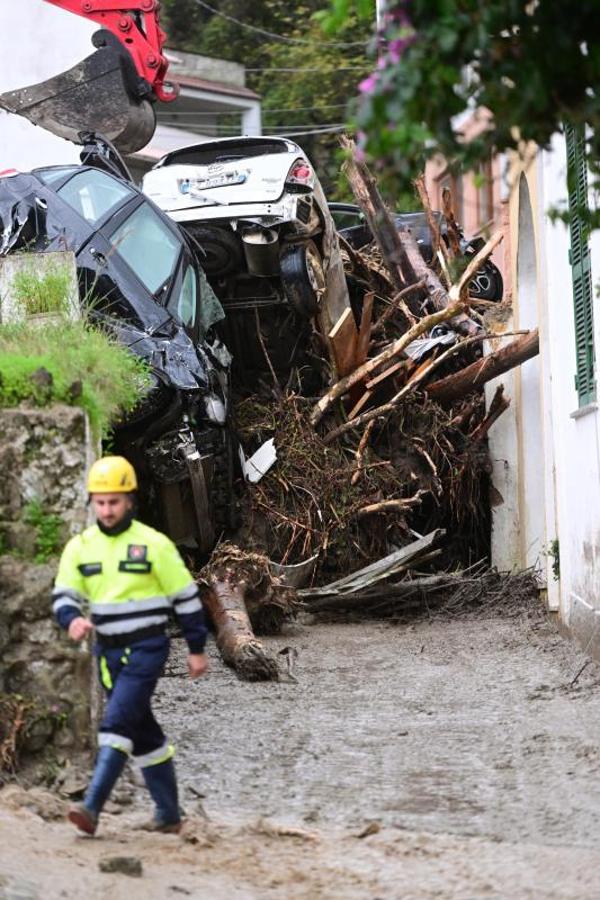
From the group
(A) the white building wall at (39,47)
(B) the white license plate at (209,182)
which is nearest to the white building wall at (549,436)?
(B) the white license plate at (209,182)

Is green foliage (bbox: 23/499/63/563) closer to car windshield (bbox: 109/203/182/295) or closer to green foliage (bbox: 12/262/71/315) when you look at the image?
green foliage (bbox: 12/262/71/315)

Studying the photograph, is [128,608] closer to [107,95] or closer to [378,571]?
[378,571]

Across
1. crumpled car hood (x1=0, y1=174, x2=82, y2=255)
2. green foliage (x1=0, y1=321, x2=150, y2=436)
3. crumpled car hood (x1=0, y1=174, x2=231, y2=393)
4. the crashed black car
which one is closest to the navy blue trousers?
green foliage (x1=0, y1=321, x2=150, y2=436)

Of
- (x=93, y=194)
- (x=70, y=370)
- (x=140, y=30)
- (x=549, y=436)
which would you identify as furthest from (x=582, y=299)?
(x=140, y=30)

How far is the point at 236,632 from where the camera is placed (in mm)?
10430

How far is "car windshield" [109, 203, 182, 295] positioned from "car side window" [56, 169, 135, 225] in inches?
6.9

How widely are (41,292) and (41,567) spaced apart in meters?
3.30

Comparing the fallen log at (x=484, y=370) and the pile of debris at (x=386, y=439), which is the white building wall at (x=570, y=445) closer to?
the fallen log at (x=484, y=370)

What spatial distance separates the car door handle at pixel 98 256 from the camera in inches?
440

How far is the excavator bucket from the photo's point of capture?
16.4 meters

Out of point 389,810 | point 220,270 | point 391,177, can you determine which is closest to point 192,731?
point 389,810

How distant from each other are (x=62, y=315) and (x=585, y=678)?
4.14m

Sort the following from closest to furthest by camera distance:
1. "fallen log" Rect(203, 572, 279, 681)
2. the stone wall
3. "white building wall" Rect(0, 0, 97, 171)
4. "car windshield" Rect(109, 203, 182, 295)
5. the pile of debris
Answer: the stone wall < "fallen log" Rect(203, 572, 279, 681) < "car windshield" Rect(109, 203, 182, 295) < the pile of debris < "white building wall" Rect(0, 0, 97, 171)

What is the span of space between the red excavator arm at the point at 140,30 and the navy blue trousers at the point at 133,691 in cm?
1244
